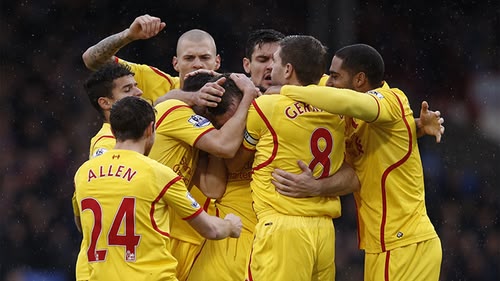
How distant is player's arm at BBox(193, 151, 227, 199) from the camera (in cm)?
616

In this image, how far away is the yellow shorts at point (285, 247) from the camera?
5730 millimetres

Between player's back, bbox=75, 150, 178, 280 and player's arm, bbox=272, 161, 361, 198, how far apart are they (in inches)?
30.9

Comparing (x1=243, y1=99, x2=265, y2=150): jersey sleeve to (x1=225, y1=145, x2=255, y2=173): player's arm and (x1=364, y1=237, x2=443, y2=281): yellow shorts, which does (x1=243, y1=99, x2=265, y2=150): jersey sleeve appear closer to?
(x1=225, y1=145, x2=255, y2=173): player's arm

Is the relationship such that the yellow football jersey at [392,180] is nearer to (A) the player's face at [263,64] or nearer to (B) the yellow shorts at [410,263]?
(B) the yellow shorts at [410,263]

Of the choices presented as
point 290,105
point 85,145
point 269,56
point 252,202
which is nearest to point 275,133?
point 290,105

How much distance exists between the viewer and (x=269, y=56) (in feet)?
22.4

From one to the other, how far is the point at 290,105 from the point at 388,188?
850mm

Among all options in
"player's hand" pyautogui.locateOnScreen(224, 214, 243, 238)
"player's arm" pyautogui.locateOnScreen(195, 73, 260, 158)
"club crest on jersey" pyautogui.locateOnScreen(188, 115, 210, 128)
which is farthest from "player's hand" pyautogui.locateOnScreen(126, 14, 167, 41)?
"player's hand" pyautogui.locateOnScreen(224, 214, 243, 238)

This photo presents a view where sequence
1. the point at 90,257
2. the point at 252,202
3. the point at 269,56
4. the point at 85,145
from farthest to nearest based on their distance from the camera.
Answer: the point at 85,145 → the point at 269,56 → the point at 252,202 → the point at 90,257

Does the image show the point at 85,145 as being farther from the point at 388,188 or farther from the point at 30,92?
the point at 388,188

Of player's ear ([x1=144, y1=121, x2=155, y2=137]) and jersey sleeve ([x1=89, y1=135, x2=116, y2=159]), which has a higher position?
player's ear ([x1=144, y1=121, x2=155, y2=137])

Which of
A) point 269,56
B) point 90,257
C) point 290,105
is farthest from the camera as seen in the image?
point 269,56

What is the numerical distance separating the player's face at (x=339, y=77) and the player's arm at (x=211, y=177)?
877 mm

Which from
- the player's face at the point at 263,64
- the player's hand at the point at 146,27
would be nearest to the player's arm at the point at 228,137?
the player's face at the point at 263,64
